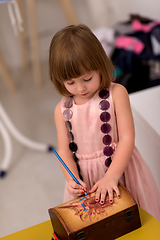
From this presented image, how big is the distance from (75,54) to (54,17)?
7.59 feet

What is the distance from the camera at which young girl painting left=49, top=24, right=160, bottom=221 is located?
70 centimetres

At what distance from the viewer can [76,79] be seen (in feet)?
2.37

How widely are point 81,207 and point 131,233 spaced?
13 cm

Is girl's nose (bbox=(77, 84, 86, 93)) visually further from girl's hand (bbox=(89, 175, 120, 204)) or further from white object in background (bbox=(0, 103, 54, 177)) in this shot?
white object in background (bbox=(0, 103, 54, 177))

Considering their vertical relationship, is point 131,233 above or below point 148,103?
below

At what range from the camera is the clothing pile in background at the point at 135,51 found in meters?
1.74

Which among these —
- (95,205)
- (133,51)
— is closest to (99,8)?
(133,51)

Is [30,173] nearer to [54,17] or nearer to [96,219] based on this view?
[96,219]

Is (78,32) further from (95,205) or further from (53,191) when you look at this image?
(53,191)

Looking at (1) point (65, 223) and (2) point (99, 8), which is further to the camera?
(2) point (99, 8)

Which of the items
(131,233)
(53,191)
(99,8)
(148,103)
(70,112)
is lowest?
(53,191)

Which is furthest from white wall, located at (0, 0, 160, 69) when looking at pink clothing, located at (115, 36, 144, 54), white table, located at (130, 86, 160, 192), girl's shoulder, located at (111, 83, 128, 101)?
girl's shoulder, located at (111, 83, 128, 101)

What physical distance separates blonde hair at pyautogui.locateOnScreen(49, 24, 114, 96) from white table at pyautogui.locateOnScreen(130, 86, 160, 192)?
0.37m

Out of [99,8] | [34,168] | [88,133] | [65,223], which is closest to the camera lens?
[65,223]
